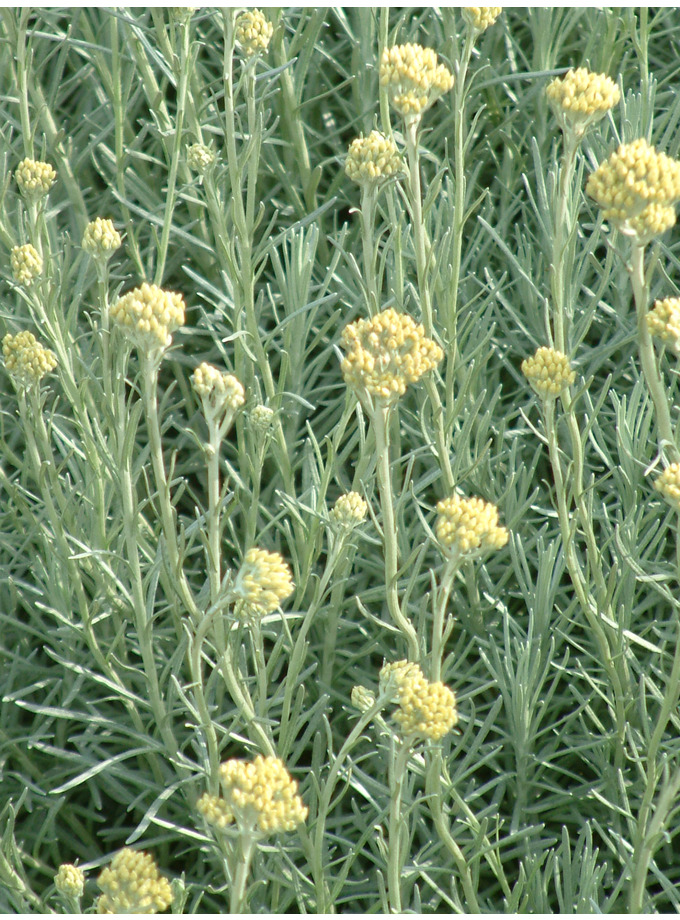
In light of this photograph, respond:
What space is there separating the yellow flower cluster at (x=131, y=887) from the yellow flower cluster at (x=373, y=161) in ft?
2.67

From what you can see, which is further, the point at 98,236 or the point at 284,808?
the point at 98,236

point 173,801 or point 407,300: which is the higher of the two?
point 407,300

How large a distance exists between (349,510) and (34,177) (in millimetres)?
653

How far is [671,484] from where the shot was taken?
0.96 m

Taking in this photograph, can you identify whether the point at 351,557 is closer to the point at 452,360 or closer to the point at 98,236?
the point at 452,360

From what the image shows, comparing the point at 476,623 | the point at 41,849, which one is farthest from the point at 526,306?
the point at 41,849

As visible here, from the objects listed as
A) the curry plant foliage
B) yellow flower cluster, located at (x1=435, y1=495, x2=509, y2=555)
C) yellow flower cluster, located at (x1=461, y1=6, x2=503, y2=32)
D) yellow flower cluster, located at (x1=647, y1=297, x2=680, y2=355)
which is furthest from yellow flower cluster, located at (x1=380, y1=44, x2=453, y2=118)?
yellow flower cluster, located at (x1=435, y1=495, x2=509, y2=555)

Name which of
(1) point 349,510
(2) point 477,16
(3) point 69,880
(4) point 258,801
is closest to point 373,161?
(2) point 477,16

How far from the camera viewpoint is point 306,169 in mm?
1700

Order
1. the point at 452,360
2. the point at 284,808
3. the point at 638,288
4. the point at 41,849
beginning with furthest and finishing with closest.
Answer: the point at 41,849 → the point at 452,360 → the point at 638,288 → the point at 284,808

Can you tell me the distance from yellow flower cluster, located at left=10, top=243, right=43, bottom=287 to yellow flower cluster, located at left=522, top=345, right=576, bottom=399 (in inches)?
25.6

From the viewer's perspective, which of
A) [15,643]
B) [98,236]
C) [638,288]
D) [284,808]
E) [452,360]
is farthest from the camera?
[15,643]

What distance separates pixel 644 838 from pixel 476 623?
498mm

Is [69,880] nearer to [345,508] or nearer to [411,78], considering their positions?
[345,508]
